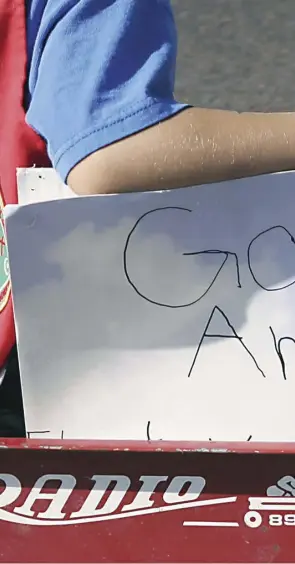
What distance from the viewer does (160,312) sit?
0.88 meters

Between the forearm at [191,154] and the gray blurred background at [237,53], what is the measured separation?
2.79m

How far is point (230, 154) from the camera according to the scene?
0.82 m

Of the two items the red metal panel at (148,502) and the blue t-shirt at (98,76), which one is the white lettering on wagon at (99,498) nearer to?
the red metal panel at (148,502)

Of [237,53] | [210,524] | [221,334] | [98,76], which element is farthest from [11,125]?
[237,53]

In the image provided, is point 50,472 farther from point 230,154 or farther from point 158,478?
point 230,154

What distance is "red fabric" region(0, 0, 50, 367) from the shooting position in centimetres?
88

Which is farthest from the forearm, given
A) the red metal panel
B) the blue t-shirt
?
A: the red metal panel

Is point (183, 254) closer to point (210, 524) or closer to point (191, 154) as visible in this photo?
point (191, 154)

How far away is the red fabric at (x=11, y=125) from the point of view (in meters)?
0.88

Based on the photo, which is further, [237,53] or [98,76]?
[237,53]

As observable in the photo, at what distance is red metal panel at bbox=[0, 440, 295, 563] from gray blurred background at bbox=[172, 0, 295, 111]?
291 cm

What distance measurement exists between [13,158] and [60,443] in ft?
1.01

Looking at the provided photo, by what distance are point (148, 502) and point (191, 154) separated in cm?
33

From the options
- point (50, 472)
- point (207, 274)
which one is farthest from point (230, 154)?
point (50, 472)
